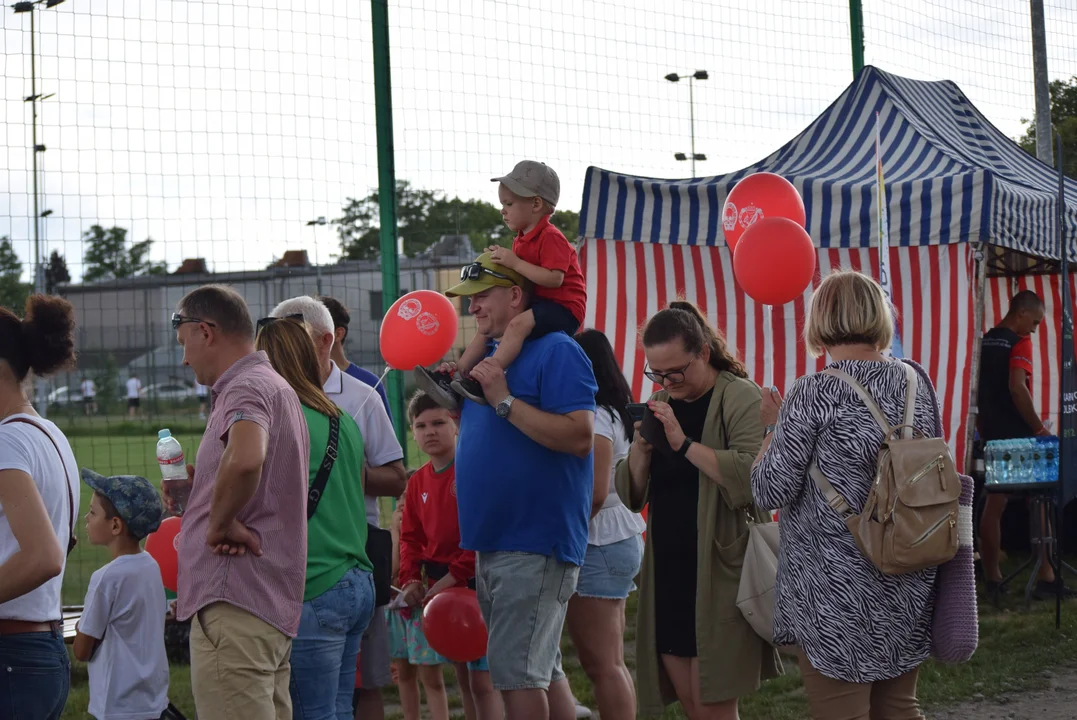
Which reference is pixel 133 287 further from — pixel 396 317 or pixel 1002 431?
pixel 1002 431

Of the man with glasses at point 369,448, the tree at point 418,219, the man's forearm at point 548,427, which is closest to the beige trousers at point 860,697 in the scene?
the man's forearm at point 548,427

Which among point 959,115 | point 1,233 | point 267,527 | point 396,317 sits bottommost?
point 267,527

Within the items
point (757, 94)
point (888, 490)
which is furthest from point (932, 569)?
point (757, 94)

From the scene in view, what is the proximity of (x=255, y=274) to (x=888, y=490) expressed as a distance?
4.49 meters

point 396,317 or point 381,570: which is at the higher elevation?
point 396,317

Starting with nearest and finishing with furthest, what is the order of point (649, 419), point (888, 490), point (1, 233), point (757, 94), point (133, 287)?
point (888, 490) < point (649, 419) < point (1, 233) < point (757, 94) < point (133, 287)

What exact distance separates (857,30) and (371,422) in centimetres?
613

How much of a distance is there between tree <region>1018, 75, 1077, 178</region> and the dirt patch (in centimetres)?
701

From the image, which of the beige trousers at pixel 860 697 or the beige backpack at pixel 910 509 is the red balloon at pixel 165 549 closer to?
the beige trousers at pixel 860 697

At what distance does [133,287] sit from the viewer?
9344mm

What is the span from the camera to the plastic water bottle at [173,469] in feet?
13.8

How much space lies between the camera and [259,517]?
2.99 meters

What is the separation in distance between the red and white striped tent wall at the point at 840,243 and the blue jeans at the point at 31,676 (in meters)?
4.74

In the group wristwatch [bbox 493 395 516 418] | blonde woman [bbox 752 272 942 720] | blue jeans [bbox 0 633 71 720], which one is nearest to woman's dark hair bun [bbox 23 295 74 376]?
blue jeans [bbox 0 633 71 720]
